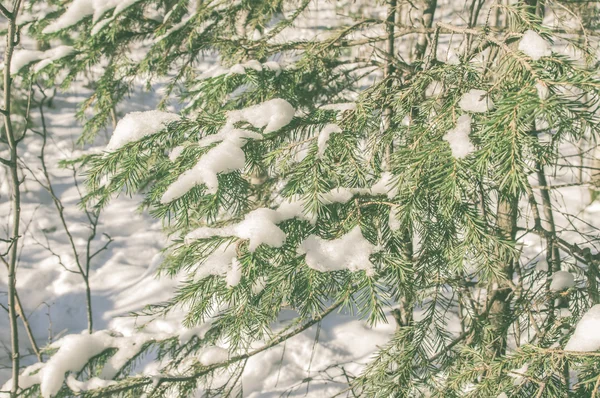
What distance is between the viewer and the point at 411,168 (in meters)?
1.08

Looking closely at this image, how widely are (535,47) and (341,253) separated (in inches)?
→ 27.8

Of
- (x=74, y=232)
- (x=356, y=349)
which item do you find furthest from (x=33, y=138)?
(x=356, y=349)

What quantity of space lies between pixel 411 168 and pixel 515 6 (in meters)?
0.64

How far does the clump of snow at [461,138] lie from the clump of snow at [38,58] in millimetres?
2073

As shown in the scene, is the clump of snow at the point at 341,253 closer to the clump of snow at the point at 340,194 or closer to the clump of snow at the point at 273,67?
the clump of snow at the point at 340,194

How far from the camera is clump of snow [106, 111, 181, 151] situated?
50.6 inches

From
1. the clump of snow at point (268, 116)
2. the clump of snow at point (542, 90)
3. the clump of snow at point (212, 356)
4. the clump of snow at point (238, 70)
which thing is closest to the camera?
the clump of snow at point (542, 90)

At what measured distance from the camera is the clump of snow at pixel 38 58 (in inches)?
88.4

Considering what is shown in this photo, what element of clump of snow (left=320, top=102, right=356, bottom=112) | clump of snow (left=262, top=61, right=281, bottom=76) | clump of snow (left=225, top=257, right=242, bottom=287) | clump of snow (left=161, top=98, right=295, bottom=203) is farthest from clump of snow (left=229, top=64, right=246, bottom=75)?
clump of snow (left=225, top=257, right=242, bottom=287)

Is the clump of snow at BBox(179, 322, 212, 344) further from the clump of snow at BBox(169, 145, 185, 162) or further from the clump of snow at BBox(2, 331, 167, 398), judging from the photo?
the clump of snow at BBox(169, 145, 185, 162)

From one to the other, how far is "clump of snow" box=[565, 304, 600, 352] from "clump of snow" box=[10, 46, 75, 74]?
2490 mm

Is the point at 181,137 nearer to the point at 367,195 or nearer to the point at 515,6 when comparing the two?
the point at 367,195

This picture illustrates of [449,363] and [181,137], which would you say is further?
[449,363]

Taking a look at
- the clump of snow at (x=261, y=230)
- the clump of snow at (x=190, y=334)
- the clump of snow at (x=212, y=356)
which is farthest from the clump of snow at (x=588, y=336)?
the clump of snow at (x=190, y=334)
